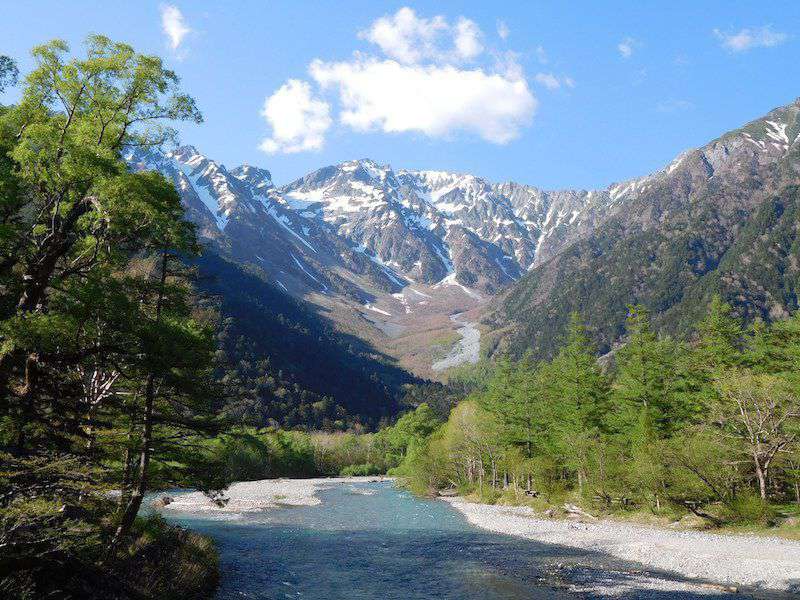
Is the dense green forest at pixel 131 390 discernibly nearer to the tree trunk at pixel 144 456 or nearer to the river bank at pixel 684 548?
the tree trunk at pixel 144 456

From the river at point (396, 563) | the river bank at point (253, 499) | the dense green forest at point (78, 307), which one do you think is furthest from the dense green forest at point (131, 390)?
the river bank at point (253, 499)

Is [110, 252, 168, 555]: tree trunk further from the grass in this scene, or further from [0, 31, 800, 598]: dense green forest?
the grass

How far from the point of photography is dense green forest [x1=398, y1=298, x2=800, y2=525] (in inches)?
1591

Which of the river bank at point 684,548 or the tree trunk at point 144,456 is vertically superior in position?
the tree trunk at point 144,456

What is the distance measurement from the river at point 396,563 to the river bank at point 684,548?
2157mm

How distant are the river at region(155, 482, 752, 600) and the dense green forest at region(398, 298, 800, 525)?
42.3ft

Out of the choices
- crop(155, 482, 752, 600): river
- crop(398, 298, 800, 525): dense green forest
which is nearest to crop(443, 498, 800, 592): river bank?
crop(155, 482, 752, 600): river

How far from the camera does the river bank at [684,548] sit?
26.8 metres

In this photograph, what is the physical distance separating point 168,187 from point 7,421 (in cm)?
848

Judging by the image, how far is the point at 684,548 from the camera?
33.8m

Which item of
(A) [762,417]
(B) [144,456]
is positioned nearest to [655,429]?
(A) [762,417]

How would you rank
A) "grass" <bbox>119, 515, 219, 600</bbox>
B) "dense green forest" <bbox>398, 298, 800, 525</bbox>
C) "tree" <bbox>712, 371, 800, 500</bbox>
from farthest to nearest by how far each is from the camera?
"dense green forest" <bbox>398, 298, 800, 525</bbox>
"tree" <bbox>712, 371, 800, 500</bbox>
"grass" <bbox>119, 515, 219, 600</bbox>

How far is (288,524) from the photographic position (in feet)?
160

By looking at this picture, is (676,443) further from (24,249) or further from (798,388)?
(24,249)
